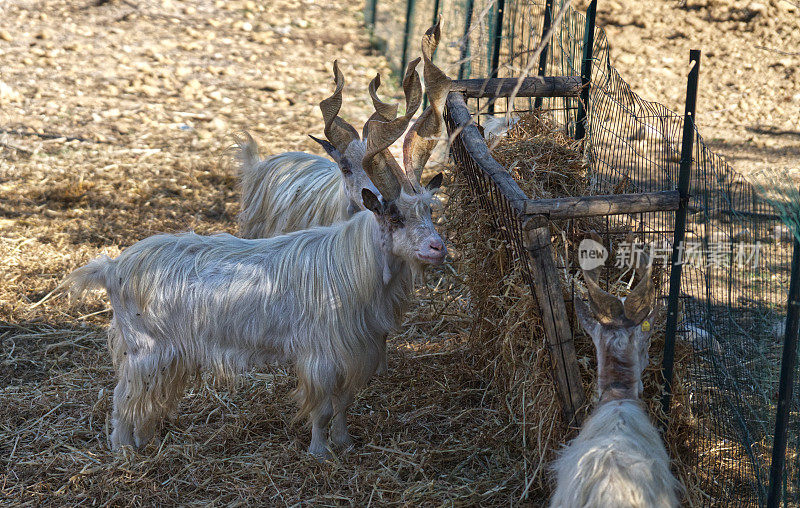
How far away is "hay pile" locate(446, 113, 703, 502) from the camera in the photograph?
11.6 ft

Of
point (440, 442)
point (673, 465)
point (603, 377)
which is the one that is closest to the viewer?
point (603, 377)

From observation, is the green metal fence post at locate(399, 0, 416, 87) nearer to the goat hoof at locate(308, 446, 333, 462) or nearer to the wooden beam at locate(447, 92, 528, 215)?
the wooden beam at locate(447, 92, 528, 215)

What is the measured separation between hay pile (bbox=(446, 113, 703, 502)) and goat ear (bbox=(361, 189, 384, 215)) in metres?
0.64

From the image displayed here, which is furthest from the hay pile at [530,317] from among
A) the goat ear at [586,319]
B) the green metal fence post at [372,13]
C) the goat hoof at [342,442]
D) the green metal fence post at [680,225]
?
the green metal fence post at [372,13]

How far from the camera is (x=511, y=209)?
3.49 metres

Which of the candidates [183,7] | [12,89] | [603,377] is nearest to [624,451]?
[603,377]

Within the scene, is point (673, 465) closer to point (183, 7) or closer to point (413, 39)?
point (413, 39)

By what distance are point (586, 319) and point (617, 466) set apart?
65cm

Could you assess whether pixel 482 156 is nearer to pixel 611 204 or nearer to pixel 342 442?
pixel 611 204

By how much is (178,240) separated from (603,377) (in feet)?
7.48

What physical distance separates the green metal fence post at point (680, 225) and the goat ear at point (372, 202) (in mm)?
1391

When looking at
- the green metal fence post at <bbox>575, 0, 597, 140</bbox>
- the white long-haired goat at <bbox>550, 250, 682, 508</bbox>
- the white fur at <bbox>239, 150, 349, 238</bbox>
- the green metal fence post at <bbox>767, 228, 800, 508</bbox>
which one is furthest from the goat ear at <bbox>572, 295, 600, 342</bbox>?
the white fur at <bbox>239, 150, 349, 238</bbox>

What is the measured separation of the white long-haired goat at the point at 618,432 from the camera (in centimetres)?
276

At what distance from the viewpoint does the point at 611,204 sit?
328cm
